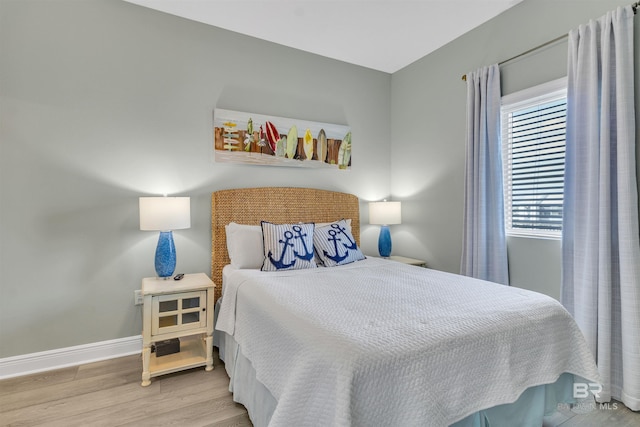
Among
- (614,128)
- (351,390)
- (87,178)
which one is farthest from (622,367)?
(87,178)

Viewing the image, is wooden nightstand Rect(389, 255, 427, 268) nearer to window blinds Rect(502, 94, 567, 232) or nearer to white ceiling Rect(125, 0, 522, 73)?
window blinds Rect(502, 94, 567, 232)

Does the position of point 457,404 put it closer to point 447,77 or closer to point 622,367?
point 622,367

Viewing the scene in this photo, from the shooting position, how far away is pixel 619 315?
2.00m

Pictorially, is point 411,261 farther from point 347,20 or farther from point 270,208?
point 347,20

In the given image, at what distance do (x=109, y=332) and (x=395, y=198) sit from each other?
10.0 ft

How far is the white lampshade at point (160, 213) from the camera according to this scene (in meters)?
2.34

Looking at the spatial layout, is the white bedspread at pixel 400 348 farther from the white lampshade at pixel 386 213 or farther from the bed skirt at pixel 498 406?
the white lampshade at pixel 386 213

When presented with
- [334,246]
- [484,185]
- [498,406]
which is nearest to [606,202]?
[484,185]

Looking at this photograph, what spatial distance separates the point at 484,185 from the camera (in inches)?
108

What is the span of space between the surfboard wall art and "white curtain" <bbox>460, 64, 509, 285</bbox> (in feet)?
4.14

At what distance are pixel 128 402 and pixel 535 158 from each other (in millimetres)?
3244

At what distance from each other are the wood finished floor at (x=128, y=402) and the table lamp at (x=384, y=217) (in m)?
1.92

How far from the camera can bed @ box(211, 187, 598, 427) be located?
112 cm

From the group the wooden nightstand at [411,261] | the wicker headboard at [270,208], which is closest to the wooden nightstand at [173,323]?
the wicker headboard at [270,208]
